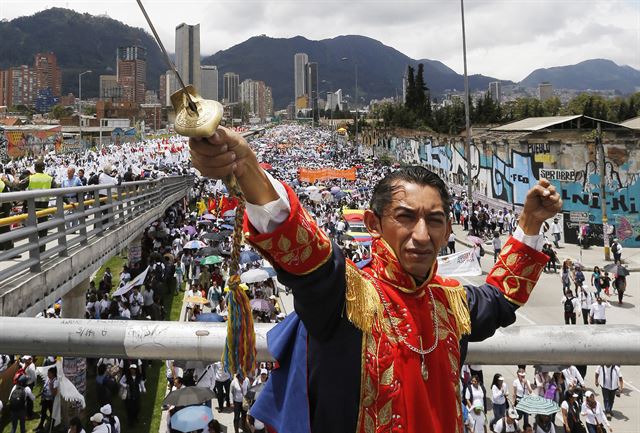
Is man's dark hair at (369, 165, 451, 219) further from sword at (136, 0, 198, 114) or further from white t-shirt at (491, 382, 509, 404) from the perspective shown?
white t-shirt at (491, 382, 509, 404)

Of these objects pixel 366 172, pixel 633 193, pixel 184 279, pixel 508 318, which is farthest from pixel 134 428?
pixel 366 172

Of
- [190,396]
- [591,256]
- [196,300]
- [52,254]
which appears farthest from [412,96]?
[190,396]

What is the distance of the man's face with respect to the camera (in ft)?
5.61

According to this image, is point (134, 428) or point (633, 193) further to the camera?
point (633, 193)

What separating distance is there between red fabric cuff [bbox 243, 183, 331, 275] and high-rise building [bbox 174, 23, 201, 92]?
1.40 ft

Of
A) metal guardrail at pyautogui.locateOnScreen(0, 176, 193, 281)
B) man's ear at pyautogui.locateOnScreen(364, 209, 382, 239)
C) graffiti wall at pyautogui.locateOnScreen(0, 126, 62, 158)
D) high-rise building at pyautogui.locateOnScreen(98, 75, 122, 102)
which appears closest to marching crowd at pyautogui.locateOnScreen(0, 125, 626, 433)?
man's ear at pyautogui.locateOnScreen(364, 209, 382, 239)

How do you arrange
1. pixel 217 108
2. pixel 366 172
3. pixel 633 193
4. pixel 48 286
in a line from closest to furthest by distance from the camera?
pixel 217 108
pixel 48 286
pixel 633 193
pixel 366 172

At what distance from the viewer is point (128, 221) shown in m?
14.1

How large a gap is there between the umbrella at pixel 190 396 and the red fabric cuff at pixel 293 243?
328 cm

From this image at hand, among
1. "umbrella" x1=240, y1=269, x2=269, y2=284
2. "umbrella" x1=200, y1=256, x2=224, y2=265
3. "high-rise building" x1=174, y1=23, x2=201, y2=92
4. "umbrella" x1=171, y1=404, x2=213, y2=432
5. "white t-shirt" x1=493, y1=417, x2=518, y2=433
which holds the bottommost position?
"white t-shirt" x1=493, y1=417, x2=518, y2=433

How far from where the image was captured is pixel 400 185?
70.6 inches

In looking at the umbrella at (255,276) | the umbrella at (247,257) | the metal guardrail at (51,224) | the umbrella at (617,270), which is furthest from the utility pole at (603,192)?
the metal guardrail at (51,224)

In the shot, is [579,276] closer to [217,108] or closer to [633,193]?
[633,193]

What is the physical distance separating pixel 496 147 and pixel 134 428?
2761 cm
